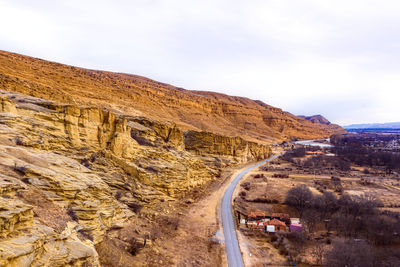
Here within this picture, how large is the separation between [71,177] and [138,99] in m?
53.3

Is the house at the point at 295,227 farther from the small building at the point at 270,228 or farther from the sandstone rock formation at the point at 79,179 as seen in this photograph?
the sandstone rock formation at the point at 79,179

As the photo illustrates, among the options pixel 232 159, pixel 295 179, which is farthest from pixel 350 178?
pixel 232 159

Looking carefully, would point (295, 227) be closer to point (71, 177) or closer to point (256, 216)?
point (256, 216)

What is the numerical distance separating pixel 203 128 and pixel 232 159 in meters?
28.6

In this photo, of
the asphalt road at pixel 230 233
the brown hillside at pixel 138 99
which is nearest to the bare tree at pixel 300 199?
the asphalt road at pixel 230 233

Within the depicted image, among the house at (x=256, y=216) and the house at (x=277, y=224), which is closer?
the house at (x=277, y=224)

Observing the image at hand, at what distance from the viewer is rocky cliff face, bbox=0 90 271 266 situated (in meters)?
7.21

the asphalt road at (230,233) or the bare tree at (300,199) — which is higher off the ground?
the bare tree at (300,199)

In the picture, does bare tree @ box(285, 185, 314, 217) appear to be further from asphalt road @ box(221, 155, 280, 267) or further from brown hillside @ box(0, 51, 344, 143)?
brown hillside @ box(0, 51, 344, 143)

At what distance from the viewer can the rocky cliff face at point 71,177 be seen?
7207 mm

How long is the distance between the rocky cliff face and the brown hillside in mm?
14083

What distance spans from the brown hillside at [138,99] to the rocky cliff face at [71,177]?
1408 cm

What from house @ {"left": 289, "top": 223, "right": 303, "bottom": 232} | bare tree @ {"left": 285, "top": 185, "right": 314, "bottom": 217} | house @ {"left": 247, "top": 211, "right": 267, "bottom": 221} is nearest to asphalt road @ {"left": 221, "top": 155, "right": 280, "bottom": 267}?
house @ {"left": 247, "top": 211, "right": 267, "bottom": 221}

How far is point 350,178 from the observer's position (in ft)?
126
